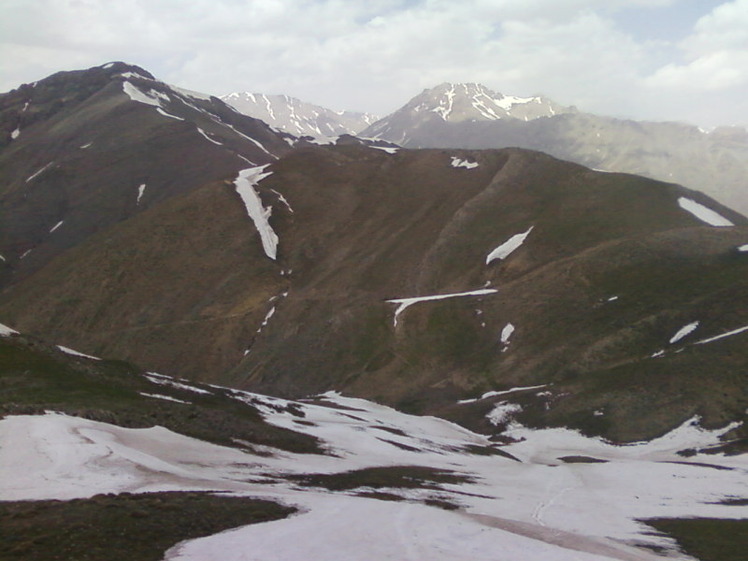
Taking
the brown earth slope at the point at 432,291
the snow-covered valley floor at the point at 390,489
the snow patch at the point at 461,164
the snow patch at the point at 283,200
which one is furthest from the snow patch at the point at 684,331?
the snow patch at the point at 283,200

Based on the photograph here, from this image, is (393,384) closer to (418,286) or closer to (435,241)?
(418,286)

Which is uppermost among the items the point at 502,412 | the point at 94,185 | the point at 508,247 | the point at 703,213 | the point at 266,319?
the point at 94,185

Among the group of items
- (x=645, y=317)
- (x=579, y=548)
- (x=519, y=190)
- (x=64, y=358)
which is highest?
(x=519, y=190)

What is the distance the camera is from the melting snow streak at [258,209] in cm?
11881

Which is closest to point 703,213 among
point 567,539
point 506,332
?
point 506,332

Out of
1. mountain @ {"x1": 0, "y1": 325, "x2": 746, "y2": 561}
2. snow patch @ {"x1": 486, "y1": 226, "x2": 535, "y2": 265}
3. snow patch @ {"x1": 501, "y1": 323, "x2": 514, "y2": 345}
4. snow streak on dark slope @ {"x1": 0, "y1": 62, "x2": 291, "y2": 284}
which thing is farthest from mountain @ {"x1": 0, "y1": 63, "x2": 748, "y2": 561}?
snow streak on dark slope @ {"x1": 0, "y1": 62, "x2": 291, "y2": 284}

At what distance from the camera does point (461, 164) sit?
129 metres

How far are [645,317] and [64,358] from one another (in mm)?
50566

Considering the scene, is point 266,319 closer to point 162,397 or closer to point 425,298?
point 425,298

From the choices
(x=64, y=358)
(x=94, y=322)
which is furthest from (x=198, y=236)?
(x=64, y=358)

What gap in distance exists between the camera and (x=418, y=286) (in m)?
94.5

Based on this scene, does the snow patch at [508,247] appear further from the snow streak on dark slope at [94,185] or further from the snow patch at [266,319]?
the snow streak on dark slope at [94,185]

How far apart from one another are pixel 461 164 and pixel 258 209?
131 feet

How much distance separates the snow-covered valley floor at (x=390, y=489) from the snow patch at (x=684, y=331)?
14.0m
